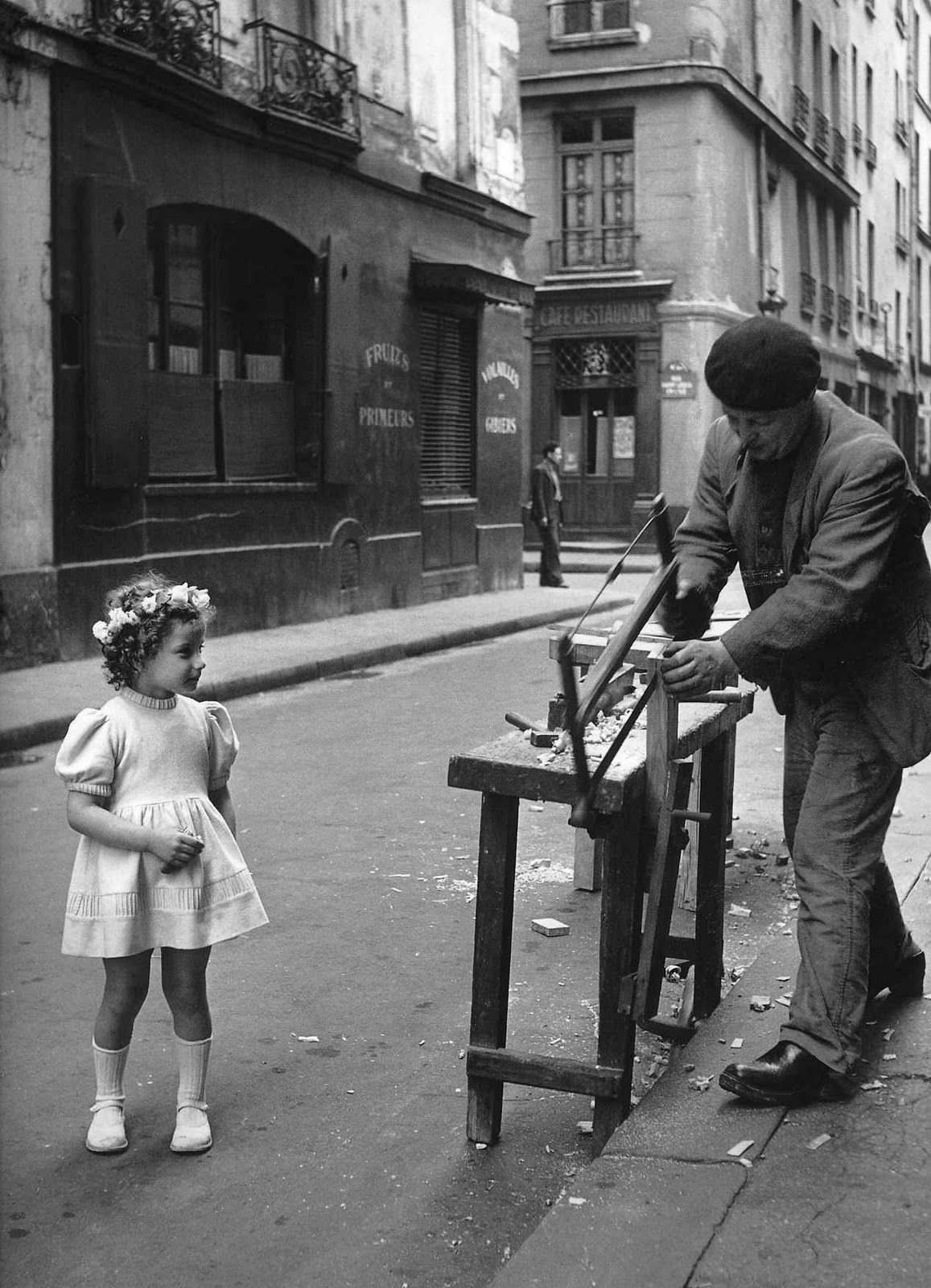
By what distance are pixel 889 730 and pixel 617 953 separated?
0.78m

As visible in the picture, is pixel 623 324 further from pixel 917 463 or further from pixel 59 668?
pixel 917 463

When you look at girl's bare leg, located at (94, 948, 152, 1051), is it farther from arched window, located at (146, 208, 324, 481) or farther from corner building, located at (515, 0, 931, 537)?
corner building, located at (515, 0, 931, 537)

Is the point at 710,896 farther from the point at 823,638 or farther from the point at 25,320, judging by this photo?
the point at 25,320

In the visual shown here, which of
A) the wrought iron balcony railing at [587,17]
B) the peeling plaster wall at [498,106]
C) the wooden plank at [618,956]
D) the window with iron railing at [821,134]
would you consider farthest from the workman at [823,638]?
the window with iron railing at [821,134]

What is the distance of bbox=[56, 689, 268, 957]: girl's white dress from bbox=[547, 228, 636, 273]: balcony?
82.4ft

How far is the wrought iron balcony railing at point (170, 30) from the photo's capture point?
12.0 meters

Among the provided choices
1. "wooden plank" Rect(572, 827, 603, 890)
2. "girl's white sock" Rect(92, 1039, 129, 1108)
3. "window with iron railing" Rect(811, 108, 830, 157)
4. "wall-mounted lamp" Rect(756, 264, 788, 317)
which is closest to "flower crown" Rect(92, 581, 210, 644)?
"girl's white sock" Rect(92, 1039, 129, 1108)

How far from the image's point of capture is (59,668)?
1162cm

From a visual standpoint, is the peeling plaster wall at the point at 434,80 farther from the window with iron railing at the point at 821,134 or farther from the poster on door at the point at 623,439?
the window with iron railing at the point at 821,134

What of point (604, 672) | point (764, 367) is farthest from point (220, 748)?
point (764, 367)

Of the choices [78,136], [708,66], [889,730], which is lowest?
[889,730]

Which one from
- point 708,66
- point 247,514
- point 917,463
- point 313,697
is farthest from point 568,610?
point 917,463

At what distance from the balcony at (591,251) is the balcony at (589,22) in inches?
124

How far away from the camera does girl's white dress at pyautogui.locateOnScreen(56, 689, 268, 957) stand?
141 inches
